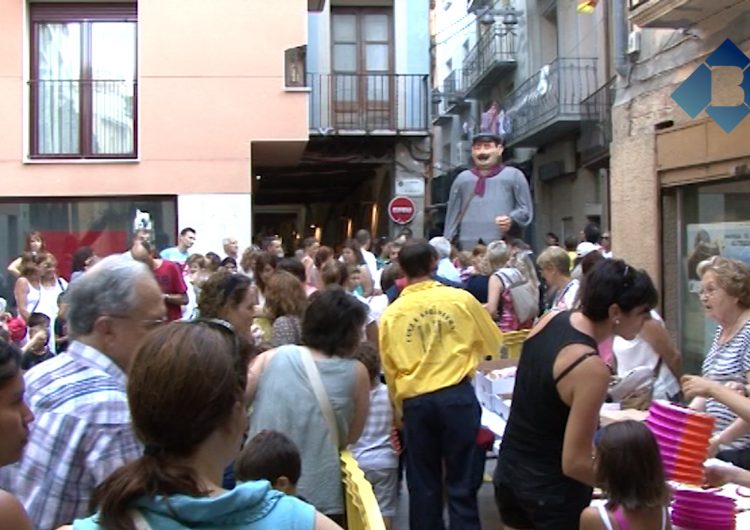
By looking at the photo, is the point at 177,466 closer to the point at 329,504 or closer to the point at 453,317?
the point at 329,504

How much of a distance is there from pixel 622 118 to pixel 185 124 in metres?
7.04

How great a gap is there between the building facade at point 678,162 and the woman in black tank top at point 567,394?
5987 mm

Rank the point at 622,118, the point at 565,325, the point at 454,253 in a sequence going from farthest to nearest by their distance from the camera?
the point at 622,118
the point at 454,253
the point at 565,325

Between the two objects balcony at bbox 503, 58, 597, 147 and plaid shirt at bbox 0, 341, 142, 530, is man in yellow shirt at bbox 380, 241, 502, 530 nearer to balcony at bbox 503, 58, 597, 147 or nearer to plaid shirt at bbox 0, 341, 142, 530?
plaid shirt at bbox 0, 341, 142, 530

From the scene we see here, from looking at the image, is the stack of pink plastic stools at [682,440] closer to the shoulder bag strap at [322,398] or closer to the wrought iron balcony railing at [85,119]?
the shoulder bag strap at [322,398]

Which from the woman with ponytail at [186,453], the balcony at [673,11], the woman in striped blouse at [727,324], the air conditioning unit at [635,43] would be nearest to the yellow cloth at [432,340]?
the woman in striped blouse at [727,324]

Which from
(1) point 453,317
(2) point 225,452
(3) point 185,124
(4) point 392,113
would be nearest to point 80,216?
(3) point 185,124

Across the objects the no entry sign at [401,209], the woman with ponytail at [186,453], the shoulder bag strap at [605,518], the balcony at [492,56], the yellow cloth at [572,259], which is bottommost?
the shoulder bag strap at [605,518]

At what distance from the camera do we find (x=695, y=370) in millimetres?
11336

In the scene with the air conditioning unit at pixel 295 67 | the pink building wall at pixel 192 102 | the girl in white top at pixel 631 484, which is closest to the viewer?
the girl in white top at pixel 631 484

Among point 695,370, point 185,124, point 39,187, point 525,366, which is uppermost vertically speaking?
point 185,124

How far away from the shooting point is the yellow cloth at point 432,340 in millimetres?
5547

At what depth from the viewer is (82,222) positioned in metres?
16.1

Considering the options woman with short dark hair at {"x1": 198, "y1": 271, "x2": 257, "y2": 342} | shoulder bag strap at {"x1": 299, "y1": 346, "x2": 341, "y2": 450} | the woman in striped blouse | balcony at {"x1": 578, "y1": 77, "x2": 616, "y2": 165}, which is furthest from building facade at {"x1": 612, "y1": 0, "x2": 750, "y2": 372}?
shoulder bag strap at {"x1": 299, "y1": 346, "x2": 341, "y2": 450}
